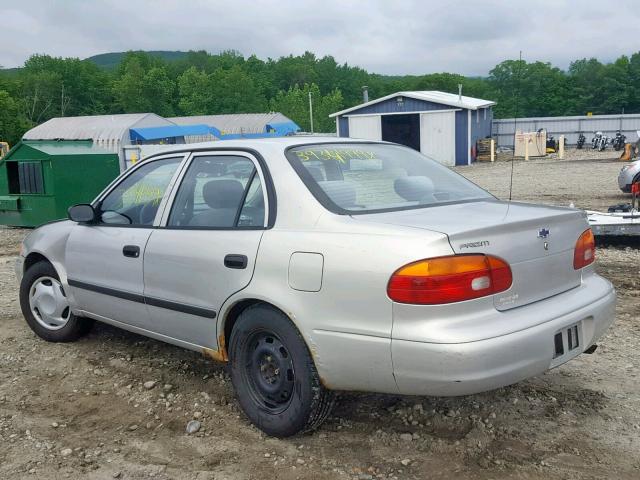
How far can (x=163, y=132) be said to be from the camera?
139ft

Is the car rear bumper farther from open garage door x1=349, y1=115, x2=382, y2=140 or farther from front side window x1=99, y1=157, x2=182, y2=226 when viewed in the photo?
open garage door x1=349, y1=115, x2=382, y2=140

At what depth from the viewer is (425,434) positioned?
353 cm

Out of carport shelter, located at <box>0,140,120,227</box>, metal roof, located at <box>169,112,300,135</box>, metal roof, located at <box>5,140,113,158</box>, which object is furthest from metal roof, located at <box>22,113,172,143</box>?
carport shelter, located at <box>0,140,120,227</box>

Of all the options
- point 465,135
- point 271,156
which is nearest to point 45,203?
point 271,156

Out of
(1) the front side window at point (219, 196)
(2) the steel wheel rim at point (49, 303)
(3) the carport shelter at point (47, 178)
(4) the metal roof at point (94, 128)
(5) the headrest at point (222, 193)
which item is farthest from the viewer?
(4) the metal roof at point (94, 128)

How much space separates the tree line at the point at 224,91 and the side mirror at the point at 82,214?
5571 cm

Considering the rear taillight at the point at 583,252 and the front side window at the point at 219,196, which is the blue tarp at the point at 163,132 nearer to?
the front side window at the point at 219,196

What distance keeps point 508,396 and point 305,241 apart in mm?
1707

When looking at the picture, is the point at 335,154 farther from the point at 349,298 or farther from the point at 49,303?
the point at 49,303

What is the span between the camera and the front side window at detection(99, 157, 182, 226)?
14.1 feet

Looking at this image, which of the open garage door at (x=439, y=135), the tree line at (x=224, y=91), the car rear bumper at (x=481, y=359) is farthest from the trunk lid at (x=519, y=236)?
the tree line at (x=224, y=91)

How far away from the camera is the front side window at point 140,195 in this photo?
14.1 ft

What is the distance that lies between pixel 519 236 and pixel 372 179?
3.26 ft

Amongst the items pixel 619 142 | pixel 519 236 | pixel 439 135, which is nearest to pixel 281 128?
pixel 439 135
